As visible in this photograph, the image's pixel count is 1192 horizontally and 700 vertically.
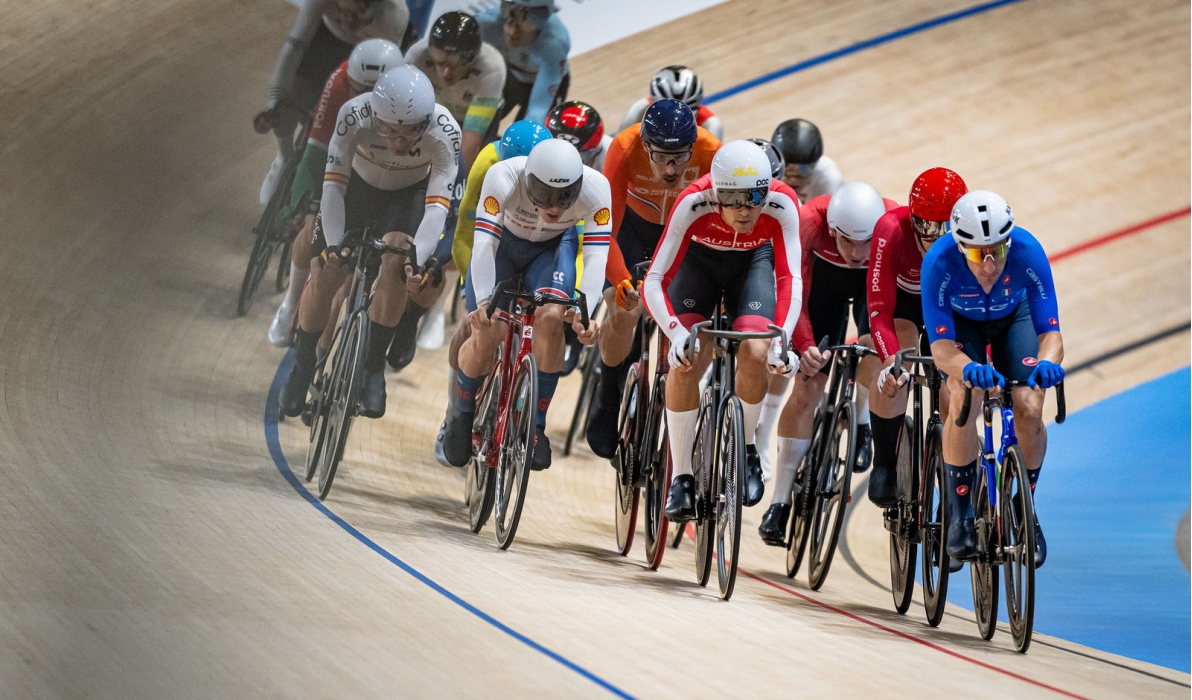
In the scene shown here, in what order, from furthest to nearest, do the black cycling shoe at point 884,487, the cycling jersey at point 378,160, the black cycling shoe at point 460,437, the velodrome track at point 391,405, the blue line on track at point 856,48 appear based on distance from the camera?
the blue line on track at point 856,48 < the cycling jersey at point 378,160 < the black cycling shoe at point 460,437 < the black cycling shoe at point 884,487 < the velodrome track at point 391,405

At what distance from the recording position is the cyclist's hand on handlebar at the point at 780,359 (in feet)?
11.8

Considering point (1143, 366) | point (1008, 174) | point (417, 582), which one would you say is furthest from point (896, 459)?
point (1008, 174)

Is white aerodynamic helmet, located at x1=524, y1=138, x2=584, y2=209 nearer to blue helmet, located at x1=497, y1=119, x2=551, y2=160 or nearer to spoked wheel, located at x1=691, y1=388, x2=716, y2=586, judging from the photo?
blue helmet, located at x1=497, y1=119, x2=551, y2=160

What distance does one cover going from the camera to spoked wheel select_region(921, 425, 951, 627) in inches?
143

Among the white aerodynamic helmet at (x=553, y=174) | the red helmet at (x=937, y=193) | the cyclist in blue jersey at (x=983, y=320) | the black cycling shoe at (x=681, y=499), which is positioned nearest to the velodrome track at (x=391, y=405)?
the black cycling shoe at (x=681, y=499)

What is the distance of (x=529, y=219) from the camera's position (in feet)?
13.1

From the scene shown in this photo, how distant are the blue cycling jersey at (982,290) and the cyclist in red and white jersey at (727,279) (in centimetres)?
42

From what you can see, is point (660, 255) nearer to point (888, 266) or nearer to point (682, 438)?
point (682, 438)

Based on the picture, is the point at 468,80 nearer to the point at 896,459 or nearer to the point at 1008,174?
the point at 896,459

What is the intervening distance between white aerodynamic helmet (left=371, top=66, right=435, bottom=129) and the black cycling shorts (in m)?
1.12

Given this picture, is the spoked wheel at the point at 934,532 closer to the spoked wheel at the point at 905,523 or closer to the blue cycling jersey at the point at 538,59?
the spoked wheel at the point at 905,523

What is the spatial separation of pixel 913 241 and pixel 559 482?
1.91 m

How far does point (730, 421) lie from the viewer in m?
3.52

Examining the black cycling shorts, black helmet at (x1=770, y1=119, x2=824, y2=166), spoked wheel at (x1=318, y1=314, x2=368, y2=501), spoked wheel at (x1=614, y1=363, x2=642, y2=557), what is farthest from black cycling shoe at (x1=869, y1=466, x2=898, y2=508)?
spoked wheel at (x1=318, y1=314, x2=368, y2=501)
